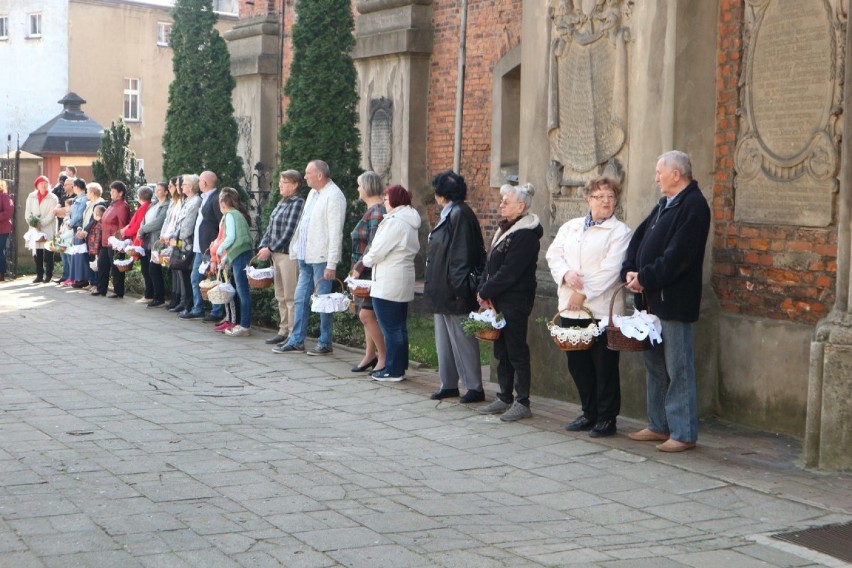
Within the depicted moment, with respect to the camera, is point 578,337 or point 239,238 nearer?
point 578,337

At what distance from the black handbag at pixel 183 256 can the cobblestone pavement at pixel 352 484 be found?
184 inches

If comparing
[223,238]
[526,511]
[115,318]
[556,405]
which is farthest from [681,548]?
[115,318]

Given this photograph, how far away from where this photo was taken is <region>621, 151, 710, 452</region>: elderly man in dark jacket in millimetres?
8164

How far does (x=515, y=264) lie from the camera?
9.38 meters

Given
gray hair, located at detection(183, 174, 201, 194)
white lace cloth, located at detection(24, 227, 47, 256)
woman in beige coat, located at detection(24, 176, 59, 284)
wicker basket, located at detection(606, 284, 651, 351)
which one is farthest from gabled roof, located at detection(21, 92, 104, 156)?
wicker basket, located at detection(606, 284, 651, 351)

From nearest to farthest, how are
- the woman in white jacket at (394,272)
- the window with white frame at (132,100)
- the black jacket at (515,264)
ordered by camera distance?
the black jacket at (515,264) < the woman in white jacket at (394,272) < the window with white frame at (132,100)

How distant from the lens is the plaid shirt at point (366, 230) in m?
11.6

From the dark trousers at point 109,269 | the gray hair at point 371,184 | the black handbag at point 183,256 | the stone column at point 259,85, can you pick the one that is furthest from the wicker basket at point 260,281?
the stone column at point 259,85

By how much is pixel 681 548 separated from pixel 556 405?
4182 mm

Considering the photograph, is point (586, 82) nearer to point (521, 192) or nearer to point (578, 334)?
point (521, 192)

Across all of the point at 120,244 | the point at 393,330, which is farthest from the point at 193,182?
the point at 393,330

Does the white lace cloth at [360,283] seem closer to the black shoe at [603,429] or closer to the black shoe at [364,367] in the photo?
the black shoe at [364,367]

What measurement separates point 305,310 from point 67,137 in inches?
736

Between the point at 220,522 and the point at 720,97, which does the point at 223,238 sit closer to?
the point at 720,97
